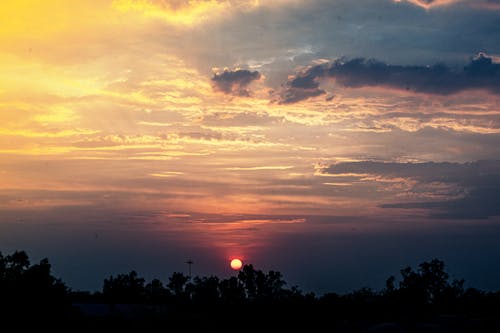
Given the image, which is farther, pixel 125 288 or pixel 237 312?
pixel 125 288

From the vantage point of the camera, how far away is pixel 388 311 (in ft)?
217

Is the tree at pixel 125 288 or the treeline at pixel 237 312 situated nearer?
the treeline at pixel 237 312

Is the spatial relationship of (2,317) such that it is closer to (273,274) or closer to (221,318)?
(221,318)

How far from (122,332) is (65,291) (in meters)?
6.09

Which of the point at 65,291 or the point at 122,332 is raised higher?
the point at 65,291

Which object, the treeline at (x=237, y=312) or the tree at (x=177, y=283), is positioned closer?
the treeline at (x=237, y=312)

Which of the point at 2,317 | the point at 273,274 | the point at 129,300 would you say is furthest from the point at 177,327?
the point at 273,274

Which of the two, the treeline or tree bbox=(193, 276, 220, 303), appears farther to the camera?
tree bbox=(193, 276, 220, 303)

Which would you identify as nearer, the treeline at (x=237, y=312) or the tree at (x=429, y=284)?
the treeline at (x=237, y=312)

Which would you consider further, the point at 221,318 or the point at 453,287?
the point at 453,287

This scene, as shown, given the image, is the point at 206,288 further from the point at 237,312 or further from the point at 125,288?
the point at 237,312

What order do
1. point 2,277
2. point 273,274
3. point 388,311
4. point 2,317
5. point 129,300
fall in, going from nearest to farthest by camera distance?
1. point 2,317
2. point 2,277
3. point 388,311
4. point 129,300
5. point 273,274

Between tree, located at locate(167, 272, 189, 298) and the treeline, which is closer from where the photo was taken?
the treeline

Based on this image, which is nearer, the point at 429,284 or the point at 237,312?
the point at 237,312
